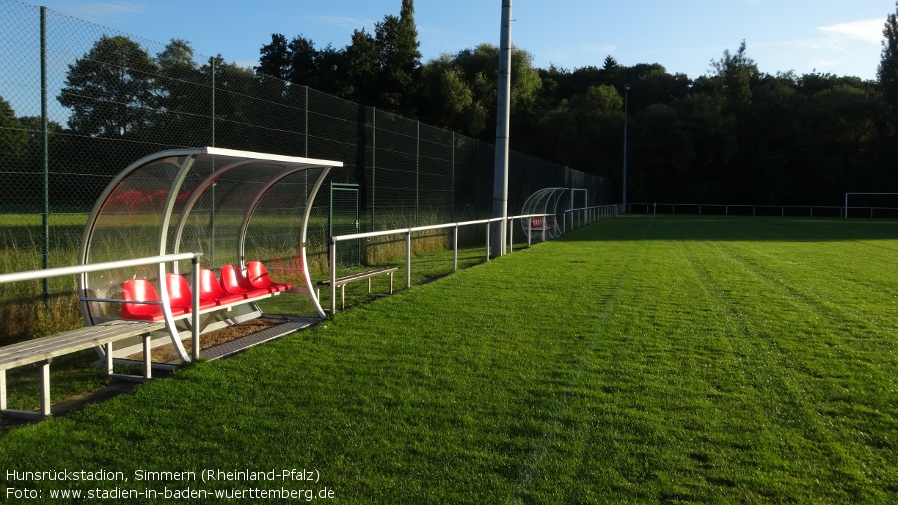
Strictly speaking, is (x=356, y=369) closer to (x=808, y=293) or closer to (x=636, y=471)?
(x=636, y=471)

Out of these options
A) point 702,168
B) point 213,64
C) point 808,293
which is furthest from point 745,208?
point 213,64

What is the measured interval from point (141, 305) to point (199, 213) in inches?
103

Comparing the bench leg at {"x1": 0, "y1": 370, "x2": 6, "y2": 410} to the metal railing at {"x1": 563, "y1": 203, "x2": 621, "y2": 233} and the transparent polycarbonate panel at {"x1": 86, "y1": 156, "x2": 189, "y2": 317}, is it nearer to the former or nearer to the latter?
the transparent polycarbonate panel at {"x1": 86, "y1": 156, "x2": 189, "y2": 317}

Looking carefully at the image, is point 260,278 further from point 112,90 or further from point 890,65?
point 890,65

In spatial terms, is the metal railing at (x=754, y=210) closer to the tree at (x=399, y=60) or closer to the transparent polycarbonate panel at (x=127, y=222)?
the tree at (x=399, y=60)

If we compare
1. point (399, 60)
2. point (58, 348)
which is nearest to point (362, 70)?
point (399, 60)

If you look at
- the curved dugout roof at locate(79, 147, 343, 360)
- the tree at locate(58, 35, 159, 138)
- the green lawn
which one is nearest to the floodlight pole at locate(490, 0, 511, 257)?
the curved dugout roof at locate(79, 147, 343, 360)

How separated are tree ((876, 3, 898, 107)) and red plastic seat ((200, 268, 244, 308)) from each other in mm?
57800

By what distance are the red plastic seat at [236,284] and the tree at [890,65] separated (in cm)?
5719

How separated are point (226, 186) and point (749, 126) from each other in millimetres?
55829

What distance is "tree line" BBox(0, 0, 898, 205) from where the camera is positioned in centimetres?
4291

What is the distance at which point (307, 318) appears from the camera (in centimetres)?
793

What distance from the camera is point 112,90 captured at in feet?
24.9

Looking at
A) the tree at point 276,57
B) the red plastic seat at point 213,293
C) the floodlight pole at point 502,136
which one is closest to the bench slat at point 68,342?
the red plastic seat at point 213,293
